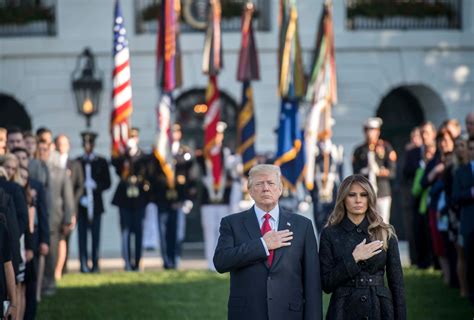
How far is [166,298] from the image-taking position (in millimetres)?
18562

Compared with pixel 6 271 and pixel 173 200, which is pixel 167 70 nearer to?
pixel 173 200

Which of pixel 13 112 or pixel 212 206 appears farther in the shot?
pixel 13 112

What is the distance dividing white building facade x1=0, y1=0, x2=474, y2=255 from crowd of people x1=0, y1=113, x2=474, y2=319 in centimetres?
572

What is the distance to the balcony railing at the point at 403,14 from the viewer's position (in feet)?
111

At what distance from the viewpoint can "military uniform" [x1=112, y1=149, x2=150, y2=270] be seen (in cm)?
2452

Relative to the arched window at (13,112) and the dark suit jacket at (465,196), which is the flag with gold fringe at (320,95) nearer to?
the dark suit jacket at (465,196)

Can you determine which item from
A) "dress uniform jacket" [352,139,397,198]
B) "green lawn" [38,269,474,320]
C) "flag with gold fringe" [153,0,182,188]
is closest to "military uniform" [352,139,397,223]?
"dress uniform jacket" [352,139,397,198]

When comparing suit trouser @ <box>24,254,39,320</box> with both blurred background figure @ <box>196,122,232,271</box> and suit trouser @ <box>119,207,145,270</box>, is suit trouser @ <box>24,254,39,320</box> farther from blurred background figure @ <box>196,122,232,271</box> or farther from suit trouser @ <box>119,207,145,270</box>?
suit trouser @ <box>119,207,145,270</box>

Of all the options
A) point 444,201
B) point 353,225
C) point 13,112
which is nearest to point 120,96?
point 13,112

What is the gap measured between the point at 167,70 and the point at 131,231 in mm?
3235

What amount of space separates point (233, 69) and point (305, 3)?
220cm

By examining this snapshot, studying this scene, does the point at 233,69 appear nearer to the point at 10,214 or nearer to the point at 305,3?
the point at 305,3

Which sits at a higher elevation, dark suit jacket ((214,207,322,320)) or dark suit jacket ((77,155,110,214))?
dark suit jacket ((214,207,322,320))

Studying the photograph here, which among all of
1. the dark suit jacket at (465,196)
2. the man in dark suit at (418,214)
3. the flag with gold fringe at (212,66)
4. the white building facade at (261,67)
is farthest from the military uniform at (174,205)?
the dark suit jacket at (465,196)
